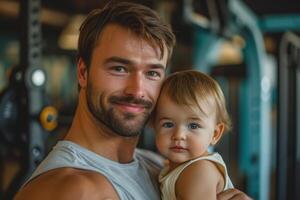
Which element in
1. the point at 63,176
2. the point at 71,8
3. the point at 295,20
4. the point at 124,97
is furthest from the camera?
the point at 71,8

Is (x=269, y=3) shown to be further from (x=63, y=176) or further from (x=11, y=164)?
(x=63, y=176)

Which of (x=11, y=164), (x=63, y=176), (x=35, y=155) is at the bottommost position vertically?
(x=11, y=164)

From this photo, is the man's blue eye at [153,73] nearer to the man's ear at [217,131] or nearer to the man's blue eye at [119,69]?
the man's blue eye at [119,69]

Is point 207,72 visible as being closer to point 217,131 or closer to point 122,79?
point 217,131

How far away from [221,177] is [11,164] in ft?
11.4

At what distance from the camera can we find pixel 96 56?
3.63 feet

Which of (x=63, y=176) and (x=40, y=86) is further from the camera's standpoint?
(x=40, y=86)

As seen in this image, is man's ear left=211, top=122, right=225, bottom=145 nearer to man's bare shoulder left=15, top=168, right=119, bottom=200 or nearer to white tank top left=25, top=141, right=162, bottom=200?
white tank top left=25, top=141, right=162, bottom=200

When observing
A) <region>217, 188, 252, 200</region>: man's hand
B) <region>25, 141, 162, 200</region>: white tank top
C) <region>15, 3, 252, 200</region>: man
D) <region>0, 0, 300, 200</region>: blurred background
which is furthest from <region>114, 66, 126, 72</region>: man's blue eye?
<region>0, 0, 300, 200</region>: blurred background

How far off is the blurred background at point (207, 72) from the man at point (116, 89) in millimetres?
531

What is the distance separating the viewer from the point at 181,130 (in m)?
1.11

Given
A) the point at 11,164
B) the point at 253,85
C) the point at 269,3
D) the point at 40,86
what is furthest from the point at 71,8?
the point at 40,86

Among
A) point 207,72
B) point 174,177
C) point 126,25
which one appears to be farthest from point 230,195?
point 207,72

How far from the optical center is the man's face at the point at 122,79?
1.08m
